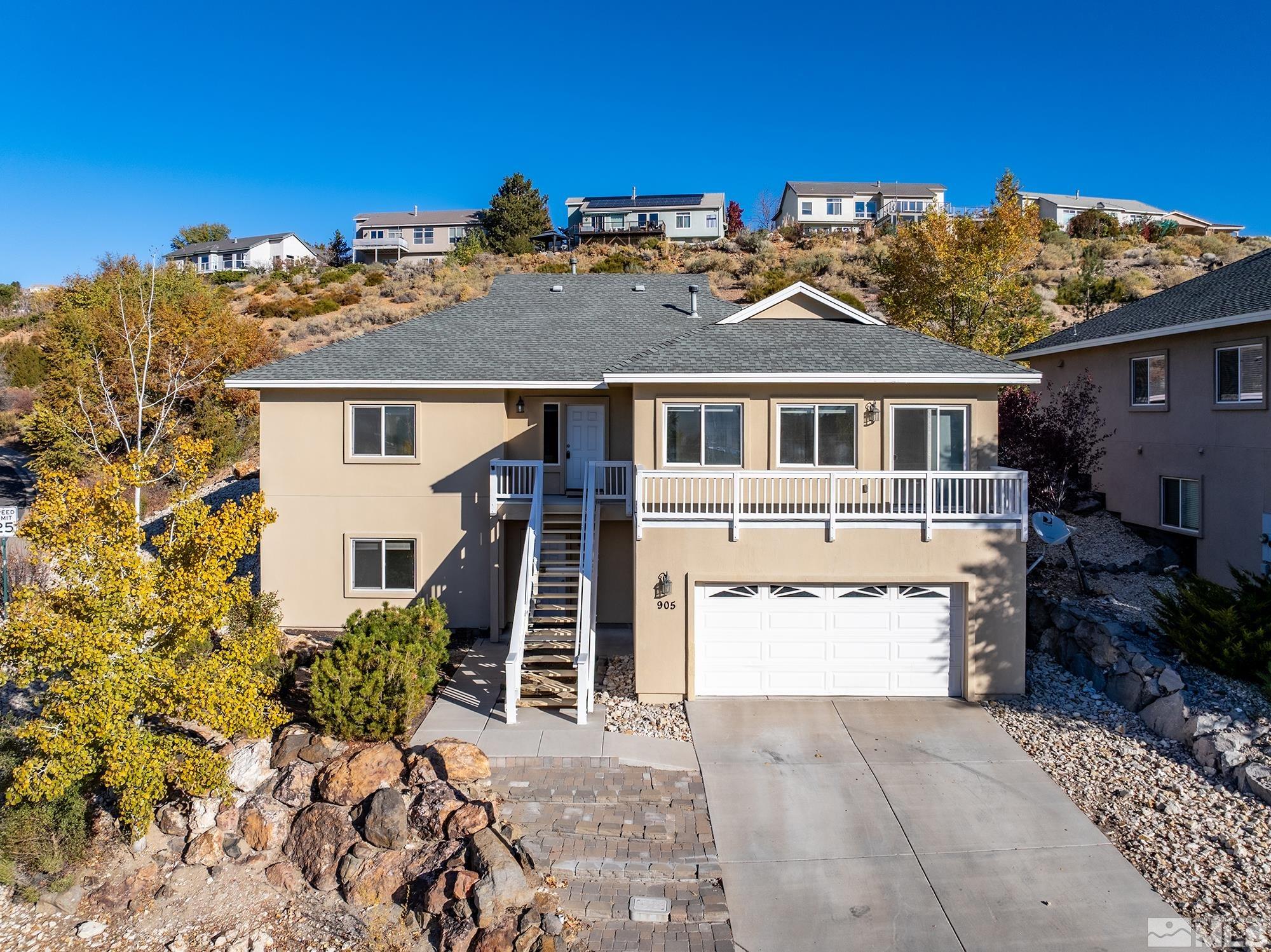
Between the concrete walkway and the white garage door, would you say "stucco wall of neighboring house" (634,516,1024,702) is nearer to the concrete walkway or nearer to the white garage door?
the white garage door

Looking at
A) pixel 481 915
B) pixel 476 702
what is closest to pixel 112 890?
pixel 481 915

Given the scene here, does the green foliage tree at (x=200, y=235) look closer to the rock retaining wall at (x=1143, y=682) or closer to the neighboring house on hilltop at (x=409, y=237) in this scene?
the neighboring house on hilltop at (x=409, y=237)

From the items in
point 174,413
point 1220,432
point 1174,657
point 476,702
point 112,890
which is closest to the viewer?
point 112,890

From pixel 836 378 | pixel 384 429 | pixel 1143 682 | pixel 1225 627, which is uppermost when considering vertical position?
pixel 836 378

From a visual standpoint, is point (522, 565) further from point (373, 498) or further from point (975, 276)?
point (975, 276)

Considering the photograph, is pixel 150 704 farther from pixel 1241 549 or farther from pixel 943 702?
pixel 1241 549

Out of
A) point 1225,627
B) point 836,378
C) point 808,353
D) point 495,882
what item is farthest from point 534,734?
point 1225,627

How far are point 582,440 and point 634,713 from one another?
21.6 feet

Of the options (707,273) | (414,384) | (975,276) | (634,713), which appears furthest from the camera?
(707,273)

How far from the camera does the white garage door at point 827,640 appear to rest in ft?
41.8

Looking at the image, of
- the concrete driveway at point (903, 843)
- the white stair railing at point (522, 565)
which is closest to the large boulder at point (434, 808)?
the white stair railing at point (522, 565)

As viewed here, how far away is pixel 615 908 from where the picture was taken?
299 inches

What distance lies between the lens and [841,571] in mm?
12555

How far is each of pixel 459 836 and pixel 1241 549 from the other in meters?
15.5
